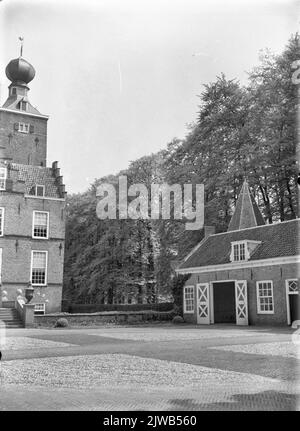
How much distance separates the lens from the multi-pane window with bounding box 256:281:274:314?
17.6 metres

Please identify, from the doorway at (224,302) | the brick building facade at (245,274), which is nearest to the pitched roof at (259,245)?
the brick building facade at (245,274)

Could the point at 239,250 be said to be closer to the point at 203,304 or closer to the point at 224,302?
the point at 224,302

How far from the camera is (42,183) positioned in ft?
82.0

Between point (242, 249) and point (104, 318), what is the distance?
22.9ft

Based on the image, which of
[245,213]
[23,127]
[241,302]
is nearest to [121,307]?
[245,213]

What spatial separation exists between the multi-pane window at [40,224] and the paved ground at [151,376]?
1401 cm

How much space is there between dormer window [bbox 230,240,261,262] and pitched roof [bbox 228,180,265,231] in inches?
133

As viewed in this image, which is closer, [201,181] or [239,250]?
[239,250]

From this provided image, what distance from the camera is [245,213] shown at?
22984 mm

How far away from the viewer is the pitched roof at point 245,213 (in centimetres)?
2284

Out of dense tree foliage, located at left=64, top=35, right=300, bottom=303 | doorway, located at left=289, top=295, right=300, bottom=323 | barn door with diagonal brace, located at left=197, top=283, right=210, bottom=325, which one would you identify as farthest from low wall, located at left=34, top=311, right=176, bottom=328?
doorway, located at left=289, top=295, right=300, bottom=323

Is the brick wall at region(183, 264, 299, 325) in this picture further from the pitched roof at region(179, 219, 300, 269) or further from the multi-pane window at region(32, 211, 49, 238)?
the multi-pane window at region(32, 211, 49, 238)
